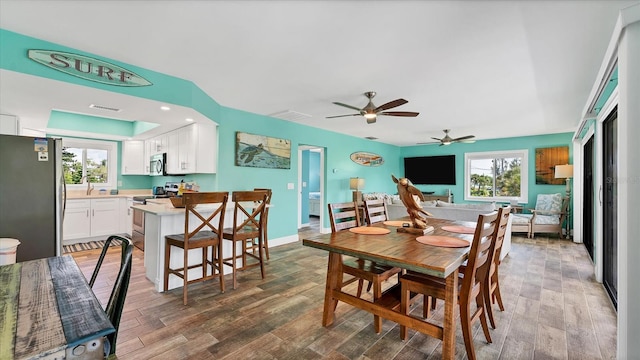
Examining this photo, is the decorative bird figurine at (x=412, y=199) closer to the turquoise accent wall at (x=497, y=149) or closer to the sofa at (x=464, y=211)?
the sofa at (x=464, y=211)

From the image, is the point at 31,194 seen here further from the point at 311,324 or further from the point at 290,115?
the point at 290,115

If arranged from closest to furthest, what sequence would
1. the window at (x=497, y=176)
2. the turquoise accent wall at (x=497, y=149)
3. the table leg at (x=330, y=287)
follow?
the table leg at (x=330, y=287), the turquoise accent wall at (x=497, y=149), the window at (x=497, y=176)

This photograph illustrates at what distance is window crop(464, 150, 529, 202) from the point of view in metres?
6.98

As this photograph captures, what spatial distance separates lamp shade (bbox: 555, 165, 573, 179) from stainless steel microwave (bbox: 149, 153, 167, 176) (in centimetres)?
804

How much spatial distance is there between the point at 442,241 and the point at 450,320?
516 mm

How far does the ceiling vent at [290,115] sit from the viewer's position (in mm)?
4613

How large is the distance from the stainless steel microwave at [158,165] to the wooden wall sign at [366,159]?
419 centimetres

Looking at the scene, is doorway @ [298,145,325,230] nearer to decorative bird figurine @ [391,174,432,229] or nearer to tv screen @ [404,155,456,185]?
tv screen @ [404,155,456,185]

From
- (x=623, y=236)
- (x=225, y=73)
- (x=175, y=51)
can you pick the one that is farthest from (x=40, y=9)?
(x=623, y=236)

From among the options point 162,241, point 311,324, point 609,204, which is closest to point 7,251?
point 162,241

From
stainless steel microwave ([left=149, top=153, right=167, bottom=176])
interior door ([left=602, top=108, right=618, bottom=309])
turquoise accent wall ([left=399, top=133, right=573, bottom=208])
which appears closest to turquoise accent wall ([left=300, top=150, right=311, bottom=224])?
stainless steel microwave ([left=149, top=153, right=167, bottom=176])

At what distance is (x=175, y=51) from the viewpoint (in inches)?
100

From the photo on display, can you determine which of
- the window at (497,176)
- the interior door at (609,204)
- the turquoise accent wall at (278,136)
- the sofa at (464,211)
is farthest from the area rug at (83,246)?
the window at (497,176)

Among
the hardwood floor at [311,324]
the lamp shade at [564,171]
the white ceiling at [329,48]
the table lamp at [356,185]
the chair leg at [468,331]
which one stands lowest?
the hardwood floor at [311,324]
